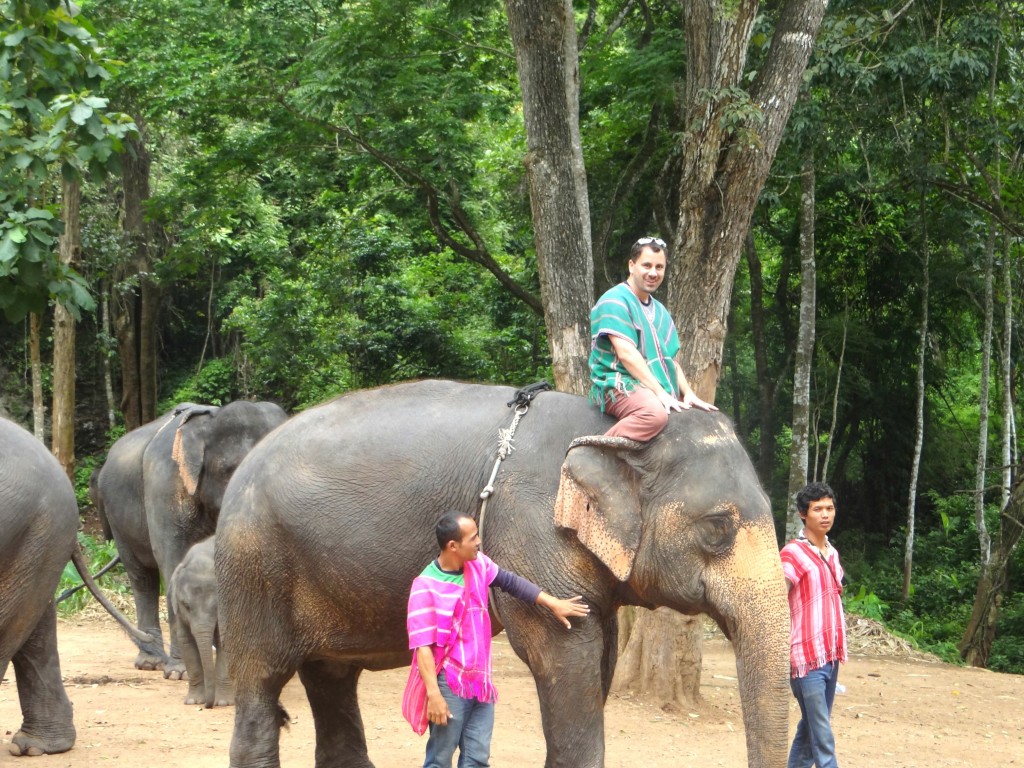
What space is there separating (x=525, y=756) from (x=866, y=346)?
1224cm

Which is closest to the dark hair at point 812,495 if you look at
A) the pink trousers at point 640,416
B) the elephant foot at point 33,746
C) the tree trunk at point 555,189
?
the pink trousers at point 640,416

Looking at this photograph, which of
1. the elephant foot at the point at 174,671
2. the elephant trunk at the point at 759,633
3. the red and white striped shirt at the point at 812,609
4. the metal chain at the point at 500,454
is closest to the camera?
the elephant trunk at the point at 759,633

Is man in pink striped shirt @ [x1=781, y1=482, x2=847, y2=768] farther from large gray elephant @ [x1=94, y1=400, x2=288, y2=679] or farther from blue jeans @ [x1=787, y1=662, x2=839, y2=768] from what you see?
large gray elephant @ [x1=94, y1=400, x2=288, y2=679]

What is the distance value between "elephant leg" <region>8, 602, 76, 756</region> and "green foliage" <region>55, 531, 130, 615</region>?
4.87 metres

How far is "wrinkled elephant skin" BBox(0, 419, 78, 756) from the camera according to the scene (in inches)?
213

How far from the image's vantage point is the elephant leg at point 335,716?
5.26 metres

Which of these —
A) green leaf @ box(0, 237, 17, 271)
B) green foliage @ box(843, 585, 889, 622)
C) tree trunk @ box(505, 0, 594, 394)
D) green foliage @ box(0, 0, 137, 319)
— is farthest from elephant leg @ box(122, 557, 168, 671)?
green foliage @ box(843, 585, 889, 622)

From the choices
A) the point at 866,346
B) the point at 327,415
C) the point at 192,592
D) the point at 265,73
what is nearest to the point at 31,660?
the point at 192,592

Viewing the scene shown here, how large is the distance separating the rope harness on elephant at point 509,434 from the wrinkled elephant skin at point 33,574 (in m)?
2.38

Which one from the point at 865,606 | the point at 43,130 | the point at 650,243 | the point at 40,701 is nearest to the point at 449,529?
the point at 650,243

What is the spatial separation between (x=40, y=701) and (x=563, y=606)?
329 centimetres

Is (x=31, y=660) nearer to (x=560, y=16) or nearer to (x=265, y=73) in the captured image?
(x=560, y=16)

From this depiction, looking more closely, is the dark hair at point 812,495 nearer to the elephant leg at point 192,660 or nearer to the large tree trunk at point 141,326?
the elephant leg at point 192,660

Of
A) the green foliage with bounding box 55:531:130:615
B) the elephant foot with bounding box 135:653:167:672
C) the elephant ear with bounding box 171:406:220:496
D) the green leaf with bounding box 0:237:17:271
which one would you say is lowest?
the green foliage with bounding box 55:531:130:615
